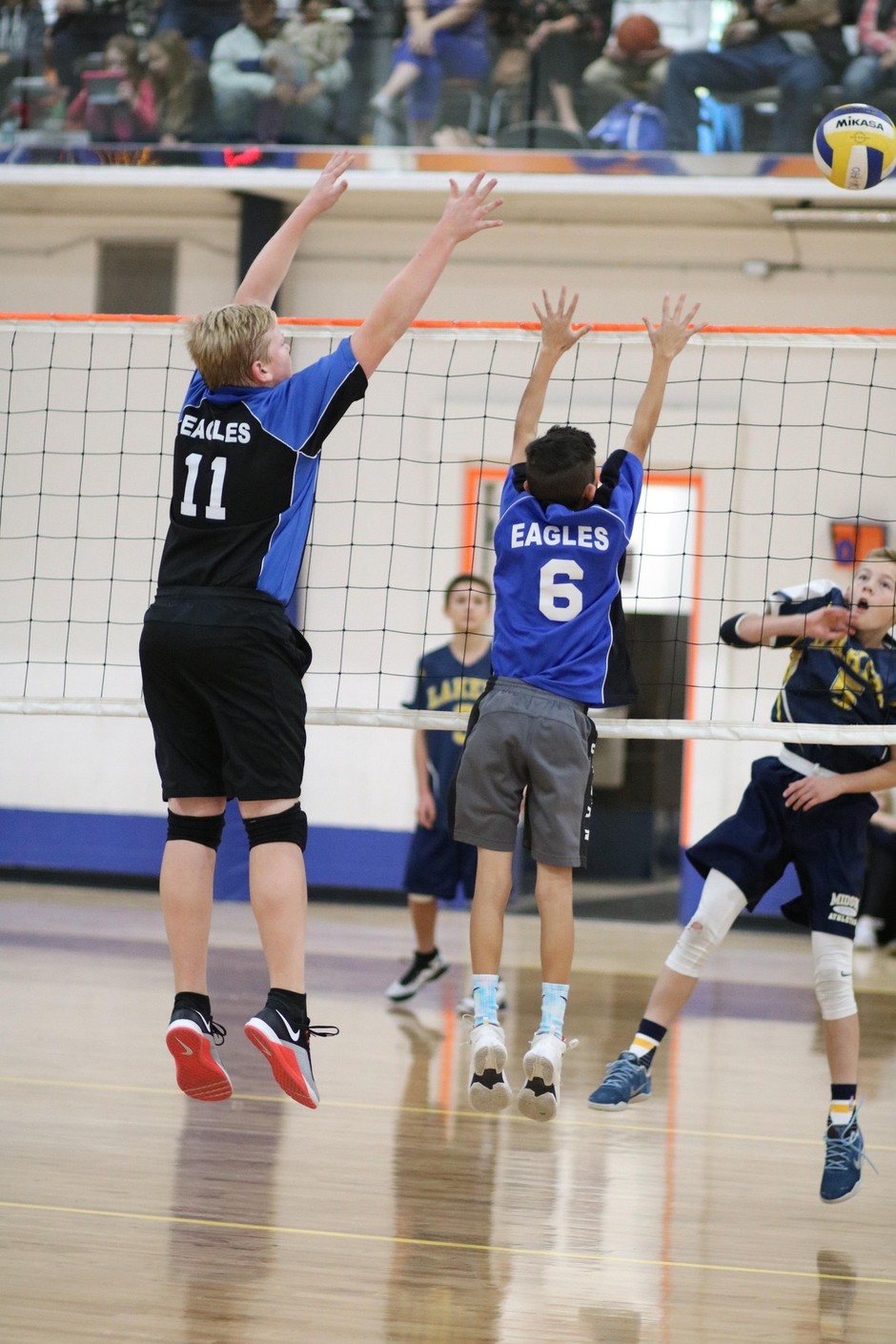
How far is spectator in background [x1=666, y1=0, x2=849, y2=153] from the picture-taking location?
352 inches

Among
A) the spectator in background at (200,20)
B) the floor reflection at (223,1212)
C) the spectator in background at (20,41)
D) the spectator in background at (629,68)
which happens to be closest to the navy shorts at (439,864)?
the floor reflection at (223,1212)

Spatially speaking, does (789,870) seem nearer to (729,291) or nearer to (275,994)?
(729,291)

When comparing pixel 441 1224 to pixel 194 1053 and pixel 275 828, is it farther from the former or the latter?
pixel 275 828

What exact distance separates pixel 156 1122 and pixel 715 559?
6.20m

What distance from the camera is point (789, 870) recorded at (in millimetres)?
9898

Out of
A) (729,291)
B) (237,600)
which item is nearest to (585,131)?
(729,291)

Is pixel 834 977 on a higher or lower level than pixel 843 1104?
higher

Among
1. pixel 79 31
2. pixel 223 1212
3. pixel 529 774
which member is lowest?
pixel 223 1212

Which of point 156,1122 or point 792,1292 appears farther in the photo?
point 156,1122

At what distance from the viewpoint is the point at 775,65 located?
900 cm

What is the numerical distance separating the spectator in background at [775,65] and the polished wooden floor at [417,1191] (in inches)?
209

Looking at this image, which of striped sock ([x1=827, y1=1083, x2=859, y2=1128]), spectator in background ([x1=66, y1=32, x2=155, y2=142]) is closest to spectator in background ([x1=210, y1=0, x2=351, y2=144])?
spectator in background ([x1=66, y1=32, x2=155, y2=142])

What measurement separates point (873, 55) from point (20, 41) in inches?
221

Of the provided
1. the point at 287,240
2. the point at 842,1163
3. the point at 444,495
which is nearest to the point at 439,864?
the point at 842,1163
